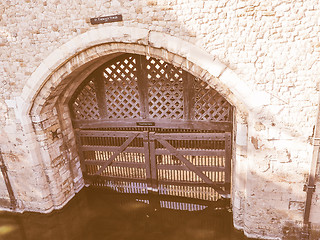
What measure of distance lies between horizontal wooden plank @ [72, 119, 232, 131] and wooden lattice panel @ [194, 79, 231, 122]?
0.37 ft

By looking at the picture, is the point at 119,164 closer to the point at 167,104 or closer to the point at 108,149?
the point at 108,149

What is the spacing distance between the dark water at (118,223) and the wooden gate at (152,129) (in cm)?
54

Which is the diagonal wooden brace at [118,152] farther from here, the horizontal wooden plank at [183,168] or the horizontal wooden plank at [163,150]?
the horizontal wooden plank at [183,168]

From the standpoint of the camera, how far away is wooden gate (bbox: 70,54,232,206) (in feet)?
15.1

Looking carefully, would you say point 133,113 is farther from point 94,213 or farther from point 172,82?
point 94,213

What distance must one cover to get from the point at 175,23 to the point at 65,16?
1651mm

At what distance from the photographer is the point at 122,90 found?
4875 millimetres

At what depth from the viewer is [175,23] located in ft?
10.9

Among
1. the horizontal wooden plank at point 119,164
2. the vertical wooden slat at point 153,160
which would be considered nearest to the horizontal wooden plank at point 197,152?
the vertical wooden slat at point 153,160

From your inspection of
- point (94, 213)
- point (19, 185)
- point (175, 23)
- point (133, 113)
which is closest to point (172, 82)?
point (133, 113)

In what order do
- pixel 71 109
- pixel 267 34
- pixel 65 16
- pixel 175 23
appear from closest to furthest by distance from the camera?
pixel 267 34 → pixel 175 23 → pixel 65 16 → pixel 71 109

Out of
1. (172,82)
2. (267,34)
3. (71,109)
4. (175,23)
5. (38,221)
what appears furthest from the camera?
(71,109)

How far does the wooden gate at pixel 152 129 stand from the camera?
4.59m

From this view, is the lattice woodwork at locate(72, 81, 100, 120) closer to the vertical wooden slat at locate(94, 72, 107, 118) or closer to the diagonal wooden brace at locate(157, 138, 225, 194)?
the vertical wooden slat at locate(94, 72, 107, 118)
